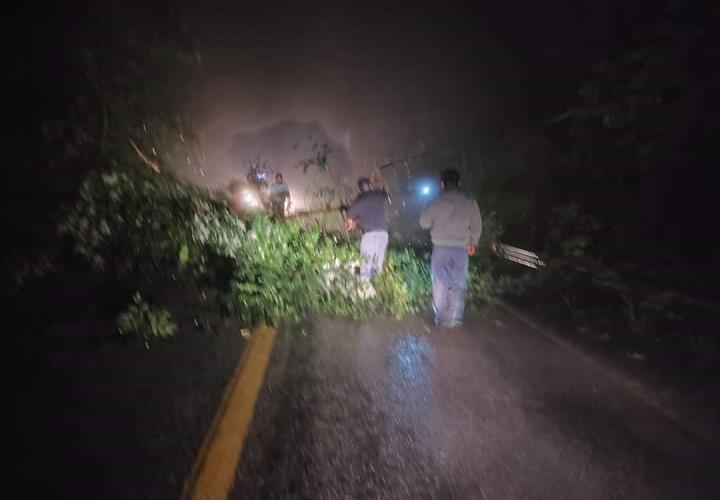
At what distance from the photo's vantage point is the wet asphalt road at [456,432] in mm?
2996

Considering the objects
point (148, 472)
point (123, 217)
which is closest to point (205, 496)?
point (148, 472)

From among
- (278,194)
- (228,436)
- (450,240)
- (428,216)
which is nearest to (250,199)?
(278,194)

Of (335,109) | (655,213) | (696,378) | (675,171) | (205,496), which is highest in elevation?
(335,109)

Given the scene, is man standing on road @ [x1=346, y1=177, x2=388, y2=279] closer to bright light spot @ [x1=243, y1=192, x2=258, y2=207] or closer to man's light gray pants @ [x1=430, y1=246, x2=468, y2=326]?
man's light gray pants @ [x1=430, y1=246, x2=468, y2=326]

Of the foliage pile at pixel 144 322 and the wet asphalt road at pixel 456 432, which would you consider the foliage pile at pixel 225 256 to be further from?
the wet asphalt road at pixel 456 432

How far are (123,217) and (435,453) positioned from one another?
5659 millimetres

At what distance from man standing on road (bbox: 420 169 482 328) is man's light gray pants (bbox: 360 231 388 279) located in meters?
1.28

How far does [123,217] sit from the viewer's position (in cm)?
720

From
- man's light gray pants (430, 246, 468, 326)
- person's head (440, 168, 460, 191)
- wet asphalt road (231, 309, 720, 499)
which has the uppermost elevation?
person's head (440, 168, 460, 191)

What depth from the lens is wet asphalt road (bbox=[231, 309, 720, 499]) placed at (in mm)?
2996

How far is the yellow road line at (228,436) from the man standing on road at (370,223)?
310 centimetres

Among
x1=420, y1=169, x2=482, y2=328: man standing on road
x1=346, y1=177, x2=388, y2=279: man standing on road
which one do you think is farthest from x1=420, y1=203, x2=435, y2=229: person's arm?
x1=346, y1=177, x2=388, y2=279: man standing on road

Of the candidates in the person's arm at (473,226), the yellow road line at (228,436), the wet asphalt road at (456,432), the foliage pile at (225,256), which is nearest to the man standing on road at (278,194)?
the foliage pile at (225,256)

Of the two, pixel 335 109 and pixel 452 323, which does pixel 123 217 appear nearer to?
pixel 452 323
